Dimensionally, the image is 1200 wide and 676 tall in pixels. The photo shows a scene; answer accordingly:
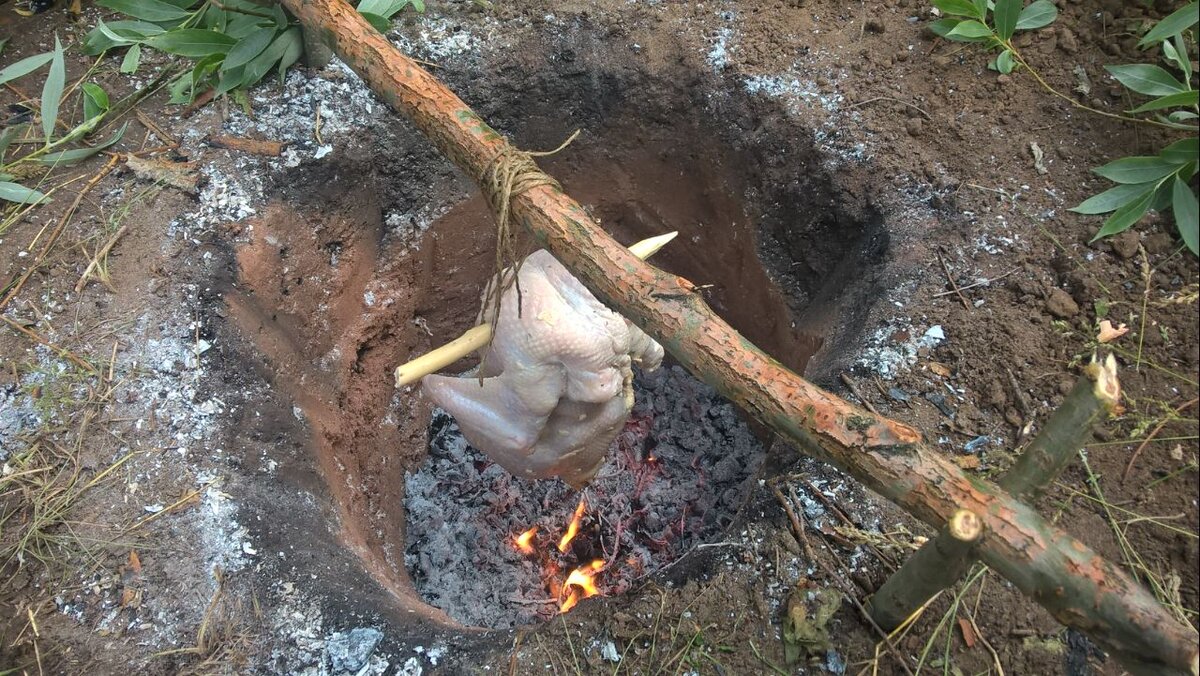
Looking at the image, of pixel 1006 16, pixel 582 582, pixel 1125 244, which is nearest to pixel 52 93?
pixel 582 582

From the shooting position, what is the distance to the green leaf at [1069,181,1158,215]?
7.82 ft

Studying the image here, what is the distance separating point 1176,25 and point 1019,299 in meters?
0.98

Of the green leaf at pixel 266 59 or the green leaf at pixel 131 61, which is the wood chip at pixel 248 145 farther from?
the green leaf at pixel 131 61

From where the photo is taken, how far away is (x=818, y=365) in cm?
258

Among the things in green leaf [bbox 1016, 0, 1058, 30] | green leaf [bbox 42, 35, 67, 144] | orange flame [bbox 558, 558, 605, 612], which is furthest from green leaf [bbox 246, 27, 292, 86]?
green leaf [bbox 1016, 0, 1058, 30]

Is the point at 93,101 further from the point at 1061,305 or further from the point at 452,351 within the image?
the point at 1061,305

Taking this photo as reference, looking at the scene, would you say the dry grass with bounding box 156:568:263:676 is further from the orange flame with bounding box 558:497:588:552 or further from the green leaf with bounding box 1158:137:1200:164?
the green leaf with bounding box 1158:137:1200:164

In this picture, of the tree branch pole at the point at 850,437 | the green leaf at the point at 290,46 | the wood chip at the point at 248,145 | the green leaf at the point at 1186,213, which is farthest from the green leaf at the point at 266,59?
the green leaf at the point at 1186,213

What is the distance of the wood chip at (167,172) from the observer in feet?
8.91

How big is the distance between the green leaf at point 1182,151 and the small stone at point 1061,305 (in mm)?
510

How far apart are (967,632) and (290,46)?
9.93ft

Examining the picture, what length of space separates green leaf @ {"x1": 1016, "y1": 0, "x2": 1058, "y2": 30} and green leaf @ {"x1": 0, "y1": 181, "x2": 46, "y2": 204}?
11.5 feet

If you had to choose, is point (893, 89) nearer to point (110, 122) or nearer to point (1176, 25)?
point (1176, 25)

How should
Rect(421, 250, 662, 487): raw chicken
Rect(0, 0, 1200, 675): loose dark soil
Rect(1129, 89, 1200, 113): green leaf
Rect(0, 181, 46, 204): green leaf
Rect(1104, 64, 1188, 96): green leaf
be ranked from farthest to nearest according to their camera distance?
Rect(0, 181, 46, 204): green leaf → Rect(1104, 64, 1188, 96): green leaf → Rect(1129, 89, 1200, 113): green leaf → Rect(421, 250, 662, 487): raw chicken → Rect(0, 0, 1200, 675): loose dark soil
